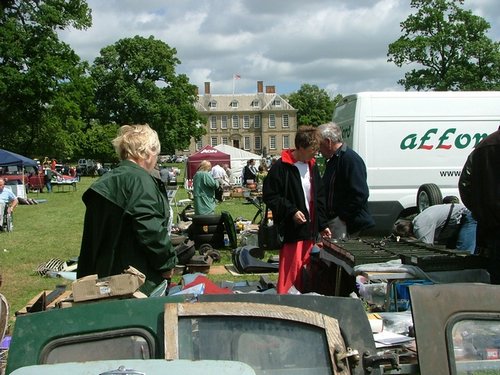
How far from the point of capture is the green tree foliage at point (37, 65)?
103 ft

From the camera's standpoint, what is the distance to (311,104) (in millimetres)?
103688

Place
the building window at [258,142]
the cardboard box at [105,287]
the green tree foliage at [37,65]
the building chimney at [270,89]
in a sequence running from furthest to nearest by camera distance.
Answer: the building window at [258,142]
the building chimney at [270,89]
the green tree foliage at [37,65]
the cardboard box at [105,287]

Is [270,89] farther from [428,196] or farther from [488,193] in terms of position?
[488,193]

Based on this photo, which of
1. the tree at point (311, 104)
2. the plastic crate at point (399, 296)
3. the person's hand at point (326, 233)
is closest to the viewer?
the plastic crate at point (399, 296)

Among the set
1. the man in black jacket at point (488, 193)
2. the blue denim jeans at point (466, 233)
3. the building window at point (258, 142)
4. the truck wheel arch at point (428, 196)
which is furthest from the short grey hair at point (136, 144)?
the building window at point (258, 142)

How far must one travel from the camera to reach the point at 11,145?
43000mm

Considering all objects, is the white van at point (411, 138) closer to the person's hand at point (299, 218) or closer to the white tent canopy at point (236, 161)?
the person's hand at point (299, 218)

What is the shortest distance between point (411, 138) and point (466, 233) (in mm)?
4583

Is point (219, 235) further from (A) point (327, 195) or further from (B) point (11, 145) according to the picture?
(B) point (11, 145)

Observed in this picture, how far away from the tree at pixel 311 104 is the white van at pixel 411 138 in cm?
8830

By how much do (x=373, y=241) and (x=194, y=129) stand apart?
56.7 meters

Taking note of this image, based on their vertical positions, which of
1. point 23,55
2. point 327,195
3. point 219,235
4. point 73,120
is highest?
point 23,55

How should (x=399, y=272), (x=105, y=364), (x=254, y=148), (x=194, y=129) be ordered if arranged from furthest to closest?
(x=254, y=148) → (x=194, y=129) → (x=399, y=272) → (x=105, y=364)

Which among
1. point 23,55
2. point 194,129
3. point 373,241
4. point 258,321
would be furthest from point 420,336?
point 194,129
